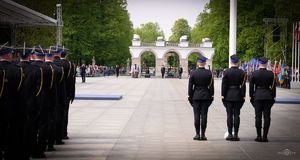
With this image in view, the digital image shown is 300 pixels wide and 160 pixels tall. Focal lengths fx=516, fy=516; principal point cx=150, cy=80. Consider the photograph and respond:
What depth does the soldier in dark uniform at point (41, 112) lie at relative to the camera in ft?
31.2

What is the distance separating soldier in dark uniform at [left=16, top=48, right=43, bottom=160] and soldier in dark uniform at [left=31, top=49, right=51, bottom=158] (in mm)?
230

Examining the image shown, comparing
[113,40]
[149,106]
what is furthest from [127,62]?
[149,106]

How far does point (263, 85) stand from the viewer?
12008 millimetres

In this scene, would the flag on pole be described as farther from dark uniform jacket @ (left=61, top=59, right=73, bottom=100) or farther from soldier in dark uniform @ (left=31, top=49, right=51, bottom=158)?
soldier in dark uniform @ (left=31, top=49, right=51, bottom=158)

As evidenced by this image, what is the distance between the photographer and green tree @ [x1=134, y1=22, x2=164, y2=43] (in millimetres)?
131625

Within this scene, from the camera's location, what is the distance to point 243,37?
201 ft

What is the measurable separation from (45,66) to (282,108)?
1372 centimetres

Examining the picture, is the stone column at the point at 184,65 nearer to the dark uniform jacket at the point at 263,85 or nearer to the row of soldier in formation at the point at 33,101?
the dark uniform jacket at the point at 263,85

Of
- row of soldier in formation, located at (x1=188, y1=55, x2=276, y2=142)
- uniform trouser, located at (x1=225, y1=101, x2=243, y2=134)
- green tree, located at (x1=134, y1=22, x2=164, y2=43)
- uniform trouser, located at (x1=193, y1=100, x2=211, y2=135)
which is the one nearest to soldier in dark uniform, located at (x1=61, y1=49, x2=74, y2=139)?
row of soldier in formation, located at (x1=188, y1=55, x2=276, y2=142)

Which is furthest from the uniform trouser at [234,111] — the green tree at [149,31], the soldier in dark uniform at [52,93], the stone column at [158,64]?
the green tree at [149,31]

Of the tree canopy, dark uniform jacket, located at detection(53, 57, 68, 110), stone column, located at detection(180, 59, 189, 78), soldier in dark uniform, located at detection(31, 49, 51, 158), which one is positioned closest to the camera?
soldier in dark uniform, located at detection(31, 49, 51, 158)

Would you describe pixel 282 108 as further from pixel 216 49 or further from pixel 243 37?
pixel 216 49

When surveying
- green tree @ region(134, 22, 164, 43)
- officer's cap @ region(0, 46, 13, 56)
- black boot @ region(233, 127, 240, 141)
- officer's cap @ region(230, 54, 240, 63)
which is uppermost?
green tree @ region(134, 22, 164, 43)

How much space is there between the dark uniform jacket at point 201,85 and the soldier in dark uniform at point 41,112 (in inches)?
142
